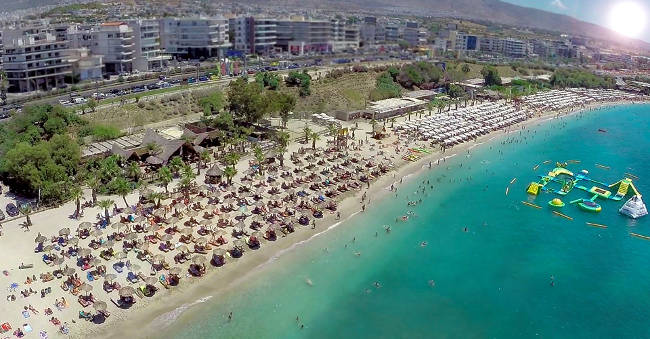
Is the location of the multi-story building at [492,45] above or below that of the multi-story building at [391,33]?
below

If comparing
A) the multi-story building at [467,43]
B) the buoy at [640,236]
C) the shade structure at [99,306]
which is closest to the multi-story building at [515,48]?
the multi-story building at [467,43]

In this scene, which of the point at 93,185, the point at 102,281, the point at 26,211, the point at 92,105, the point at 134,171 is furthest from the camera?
the point at 92,105

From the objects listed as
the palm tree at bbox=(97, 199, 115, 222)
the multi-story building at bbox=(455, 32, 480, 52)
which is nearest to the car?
the palm tree at bbox=(97, 199, 115, 222)

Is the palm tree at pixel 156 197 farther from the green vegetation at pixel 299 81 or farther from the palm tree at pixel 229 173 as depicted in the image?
the green vegetation at pixel 299 81

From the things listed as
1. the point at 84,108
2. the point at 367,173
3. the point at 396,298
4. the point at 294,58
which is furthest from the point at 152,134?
the point at 294,58

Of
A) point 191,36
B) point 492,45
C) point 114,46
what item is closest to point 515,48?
point 492,45

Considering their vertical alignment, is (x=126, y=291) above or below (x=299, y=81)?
below

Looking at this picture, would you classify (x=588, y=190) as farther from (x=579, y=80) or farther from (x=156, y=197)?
(x=579, y=80)
